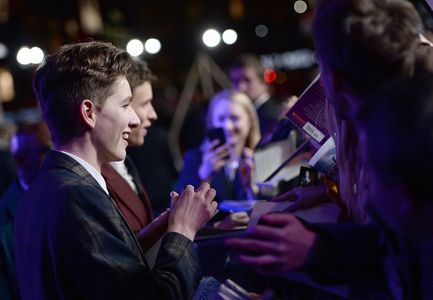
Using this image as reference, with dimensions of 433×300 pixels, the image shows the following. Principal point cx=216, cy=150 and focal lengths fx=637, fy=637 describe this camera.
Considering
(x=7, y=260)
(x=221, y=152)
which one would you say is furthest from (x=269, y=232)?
(x=221, y=152)

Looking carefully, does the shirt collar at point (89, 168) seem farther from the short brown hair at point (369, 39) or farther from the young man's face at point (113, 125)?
the short brown hair at point (369, 39)

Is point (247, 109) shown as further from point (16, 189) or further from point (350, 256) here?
point (350, 256)

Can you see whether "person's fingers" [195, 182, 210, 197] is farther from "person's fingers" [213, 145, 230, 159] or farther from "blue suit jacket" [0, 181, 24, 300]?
"person's fingers" [213, 145, 230, 159]

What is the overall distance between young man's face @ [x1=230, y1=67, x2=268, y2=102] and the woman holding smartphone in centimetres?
131

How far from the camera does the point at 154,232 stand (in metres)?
2.21

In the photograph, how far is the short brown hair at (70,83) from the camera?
6.72ft

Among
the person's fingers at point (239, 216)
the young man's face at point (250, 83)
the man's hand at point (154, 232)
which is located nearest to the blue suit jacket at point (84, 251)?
the man's hand at point (154, 232)

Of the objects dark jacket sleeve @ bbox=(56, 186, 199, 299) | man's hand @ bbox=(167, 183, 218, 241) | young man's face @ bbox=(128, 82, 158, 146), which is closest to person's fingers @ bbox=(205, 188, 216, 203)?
man's hand @ bbox=(167, 183, 218, 241)

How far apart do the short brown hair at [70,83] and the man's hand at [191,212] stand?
16.4 inches

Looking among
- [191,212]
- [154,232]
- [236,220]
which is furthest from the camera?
[236,220]

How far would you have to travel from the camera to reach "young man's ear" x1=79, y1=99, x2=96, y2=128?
6.69 ft

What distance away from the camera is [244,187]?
440cm

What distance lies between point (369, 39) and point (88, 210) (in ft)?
3.23

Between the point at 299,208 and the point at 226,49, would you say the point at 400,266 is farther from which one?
the point at 226,49
